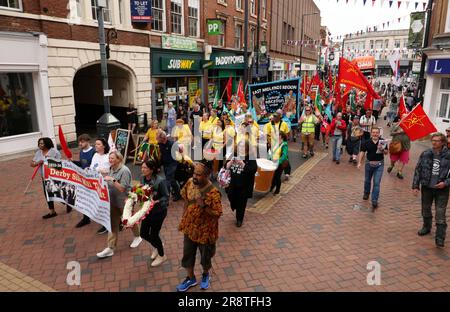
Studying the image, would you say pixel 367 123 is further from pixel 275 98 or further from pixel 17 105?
pixel 17 105

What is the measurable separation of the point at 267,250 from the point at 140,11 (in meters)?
12.7

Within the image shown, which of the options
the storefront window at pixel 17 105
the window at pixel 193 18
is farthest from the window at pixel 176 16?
the storefront window at pixel 17 105

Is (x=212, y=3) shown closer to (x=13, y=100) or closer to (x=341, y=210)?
(x=13, y=100)

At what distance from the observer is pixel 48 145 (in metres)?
5.95

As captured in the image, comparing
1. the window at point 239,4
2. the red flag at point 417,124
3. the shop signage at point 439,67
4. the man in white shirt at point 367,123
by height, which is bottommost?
the man in white shirt at point 367,123

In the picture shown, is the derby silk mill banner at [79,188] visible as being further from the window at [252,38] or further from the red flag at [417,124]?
the window at [252,38]

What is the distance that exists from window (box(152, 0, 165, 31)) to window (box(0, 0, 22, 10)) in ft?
21.3

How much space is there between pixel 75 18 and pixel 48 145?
8036 mm

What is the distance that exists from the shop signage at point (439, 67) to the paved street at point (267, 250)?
9.32 metres

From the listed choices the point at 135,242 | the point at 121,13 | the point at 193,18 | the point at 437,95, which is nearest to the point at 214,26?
the point at 193,18

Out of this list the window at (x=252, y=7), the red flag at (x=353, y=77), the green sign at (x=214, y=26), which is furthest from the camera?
the window at (x=252, y=7)

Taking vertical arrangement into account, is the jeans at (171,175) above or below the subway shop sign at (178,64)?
below

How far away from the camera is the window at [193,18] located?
18.7 m
